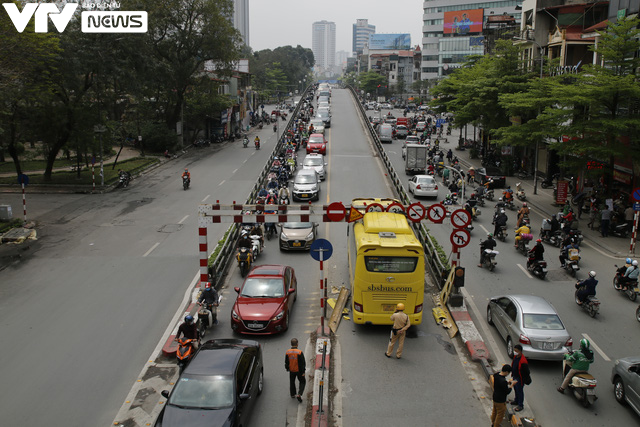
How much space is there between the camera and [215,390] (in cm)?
1095

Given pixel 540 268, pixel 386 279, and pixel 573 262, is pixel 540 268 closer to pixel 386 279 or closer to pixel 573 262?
pixel 573 262

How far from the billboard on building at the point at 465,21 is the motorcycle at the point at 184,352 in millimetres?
129597

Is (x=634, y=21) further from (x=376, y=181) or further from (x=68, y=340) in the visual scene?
(x=68, y=340)

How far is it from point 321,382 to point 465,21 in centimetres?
13161

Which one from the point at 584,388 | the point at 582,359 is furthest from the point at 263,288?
the point at 584,388

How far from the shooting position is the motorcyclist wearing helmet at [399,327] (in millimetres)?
14562

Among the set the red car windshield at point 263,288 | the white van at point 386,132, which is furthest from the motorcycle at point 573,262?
the white van at point 386,132

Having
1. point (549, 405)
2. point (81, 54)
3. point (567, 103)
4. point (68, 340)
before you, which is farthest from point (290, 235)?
point (81, 54)

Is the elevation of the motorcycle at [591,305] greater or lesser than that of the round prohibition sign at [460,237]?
lesser

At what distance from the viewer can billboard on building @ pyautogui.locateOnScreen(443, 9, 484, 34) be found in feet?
424

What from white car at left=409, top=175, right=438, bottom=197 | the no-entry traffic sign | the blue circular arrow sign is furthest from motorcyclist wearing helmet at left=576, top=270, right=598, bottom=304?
white car at left=409, top=175, right=438, bottom=197

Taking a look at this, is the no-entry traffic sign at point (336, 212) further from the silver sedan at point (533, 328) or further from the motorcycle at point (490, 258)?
the motorcycle at point (490, 258)

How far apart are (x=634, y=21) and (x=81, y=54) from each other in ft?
104

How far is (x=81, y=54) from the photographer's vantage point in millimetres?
36031
